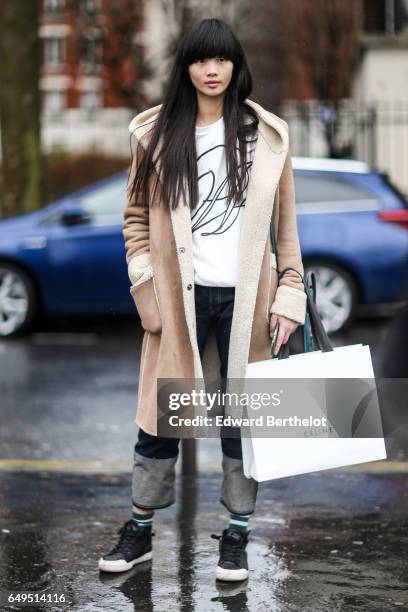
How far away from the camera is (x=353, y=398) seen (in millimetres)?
4109

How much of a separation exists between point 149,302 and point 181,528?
3.87 ft

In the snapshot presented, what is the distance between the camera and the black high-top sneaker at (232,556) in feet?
14.3

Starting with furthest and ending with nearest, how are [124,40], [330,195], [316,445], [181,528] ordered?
1. [124,40]
2. [330,195]
3. [181,528]
4. [316,445]

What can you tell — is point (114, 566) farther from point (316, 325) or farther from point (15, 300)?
point (15, 300)

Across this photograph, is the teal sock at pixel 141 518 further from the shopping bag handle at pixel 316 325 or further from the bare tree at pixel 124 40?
the bare tree at pixel 124 40

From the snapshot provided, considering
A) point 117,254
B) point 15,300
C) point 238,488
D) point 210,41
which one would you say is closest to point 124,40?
point 15,300

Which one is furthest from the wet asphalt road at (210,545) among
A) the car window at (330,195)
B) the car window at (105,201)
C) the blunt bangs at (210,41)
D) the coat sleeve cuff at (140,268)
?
the car window at (330,195)

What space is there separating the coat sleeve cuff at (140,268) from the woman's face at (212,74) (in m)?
0.63

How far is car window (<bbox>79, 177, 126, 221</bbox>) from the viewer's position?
1115 centimetres

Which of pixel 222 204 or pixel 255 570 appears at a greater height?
pixel 222 204

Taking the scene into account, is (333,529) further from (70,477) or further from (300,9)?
(300,9)

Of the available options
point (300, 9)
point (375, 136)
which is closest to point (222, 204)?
point (375, 136)

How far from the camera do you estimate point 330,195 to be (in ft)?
37.1

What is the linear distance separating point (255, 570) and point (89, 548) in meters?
0.70
